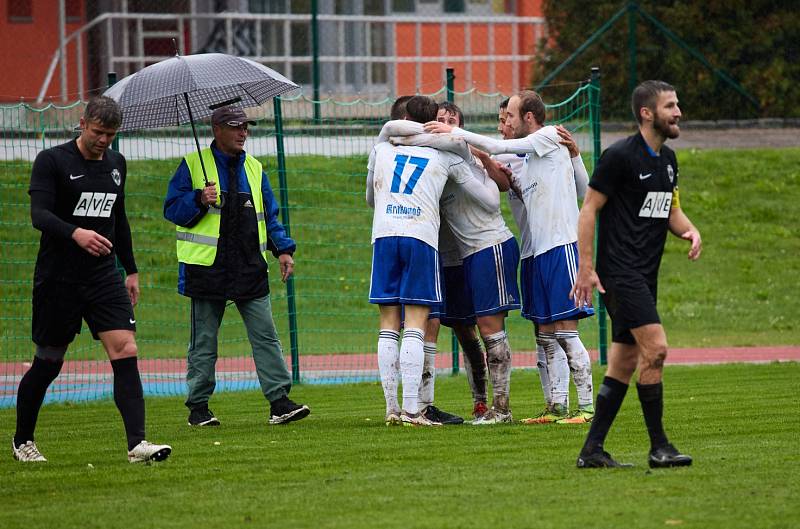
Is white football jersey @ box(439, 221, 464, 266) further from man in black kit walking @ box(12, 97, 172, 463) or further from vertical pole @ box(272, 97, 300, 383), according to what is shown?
vertical pole @ box(272, 97, 300, 383)

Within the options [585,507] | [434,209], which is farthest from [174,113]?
[585,507]

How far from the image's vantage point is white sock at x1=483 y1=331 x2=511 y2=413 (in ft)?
29.2

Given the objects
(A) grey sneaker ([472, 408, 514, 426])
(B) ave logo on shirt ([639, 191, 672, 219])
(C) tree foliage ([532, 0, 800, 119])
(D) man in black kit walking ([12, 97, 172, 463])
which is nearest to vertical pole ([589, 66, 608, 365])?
(A) grey sneaker ([472, 408, 514, 426])

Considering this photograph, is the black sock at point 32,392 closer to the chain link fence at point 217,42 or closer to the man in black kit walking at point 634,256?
the man in black kit walking at point 634,256

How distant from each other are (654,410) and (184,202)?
3824 millimetres

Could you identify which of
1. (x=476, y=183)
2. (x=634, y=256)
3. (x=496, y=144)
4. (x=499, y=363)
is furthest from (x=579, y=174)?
(x=634, y=256)

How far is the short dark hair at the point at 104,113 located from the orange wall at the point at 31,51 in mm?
15086

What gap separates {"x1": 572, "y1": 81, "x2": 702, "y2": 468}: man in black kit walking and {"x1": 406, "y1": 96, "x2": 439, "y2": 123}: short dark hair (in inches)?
87.3

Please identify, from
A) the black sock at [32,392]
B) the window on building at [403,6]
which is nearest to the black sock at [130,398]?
the black sock at [32,392]

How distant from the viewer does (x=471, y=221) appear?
8.93 meters

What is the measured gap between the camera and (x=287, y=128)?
1489 cm

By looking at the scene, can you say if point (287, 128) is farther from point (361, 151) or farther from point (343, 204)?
point (343, 204)

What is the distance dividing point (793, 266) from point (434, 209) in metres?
12.8

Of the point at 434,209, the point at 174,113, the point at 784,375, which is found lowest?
the point at 784,375
